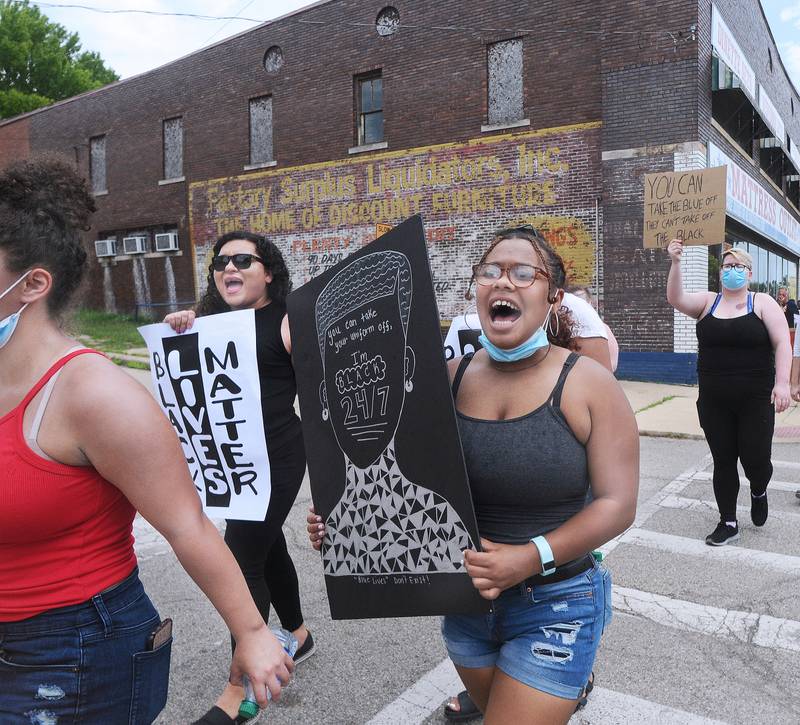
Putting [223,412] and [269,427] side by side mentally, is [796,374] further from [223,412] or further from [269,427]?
[223,412]

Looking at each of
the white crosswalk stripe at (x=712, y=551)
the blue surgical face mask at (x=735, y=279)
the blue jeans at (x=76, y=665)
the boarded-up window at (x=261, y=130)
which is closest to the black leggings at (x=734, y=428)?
the white crosswalk stripe at (x=712, y=551)

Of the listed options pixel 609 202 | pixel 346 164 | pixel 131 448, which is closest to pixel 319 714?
pixel 131 448

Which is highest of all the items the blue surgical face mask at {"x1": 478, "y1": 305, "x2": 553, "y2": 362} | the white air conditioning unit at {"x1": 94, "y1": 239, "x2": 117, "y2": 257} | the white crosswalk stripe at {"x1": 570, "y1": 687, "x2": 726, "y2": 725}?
the white air conditioning unit at {"x1": 94, "y1": 239, "x2": 117, "y2": 257}

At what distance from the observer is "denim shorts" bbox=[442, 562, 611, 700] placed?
2.03 m

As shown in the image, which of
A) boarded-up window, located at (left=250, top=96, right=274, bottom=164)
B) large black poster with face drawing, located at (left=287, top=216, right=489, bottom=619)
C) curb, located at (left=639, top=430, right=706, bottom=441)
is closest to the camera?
large black poster with face drawing, located at (left=287, top=216, right=489, bottom=619)

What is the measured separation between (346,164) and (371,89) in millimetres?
1883

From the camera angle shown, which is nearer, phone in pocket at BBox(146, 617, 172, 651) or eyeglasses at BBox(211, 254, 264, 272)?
phone in pocket at BBox(146, 617, 172, 651)

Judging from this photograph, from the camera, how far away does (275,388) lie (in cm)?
334

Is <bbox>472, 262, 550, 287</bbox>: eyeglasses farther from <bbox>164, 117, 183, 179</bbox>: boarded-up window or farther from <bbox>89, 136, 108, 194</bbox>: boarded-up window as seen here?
<bbox>89, 136, 108, 194</bbox>: boarded-up window

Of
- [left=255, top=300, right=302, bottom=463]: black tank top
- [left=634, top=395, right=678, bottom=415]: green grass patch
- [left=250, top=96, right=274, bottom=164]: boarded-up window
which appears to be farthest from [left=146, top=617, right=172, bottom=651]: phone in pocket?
[left=250, top=96, right=274, bottom=164]: boarded-up window

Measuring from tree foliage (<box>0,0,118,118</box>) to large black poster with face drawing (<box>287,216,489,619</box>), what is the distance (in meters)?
40.0

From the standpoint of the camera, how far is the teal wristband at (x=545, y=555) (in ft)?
6.45

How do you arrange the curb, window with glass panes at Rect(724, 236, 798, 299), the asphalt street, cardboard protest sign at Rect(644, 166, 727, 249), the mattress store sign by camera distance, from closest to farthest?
1. the asphalt street
2. cardboard protest sign at Rect(644, 166, 727, 249)
3. the curb
4. the mattress store sign
5. window with glass panes at Rect(724, 236, 798, 299)

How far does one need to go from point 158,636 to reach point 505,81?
1577 cm
